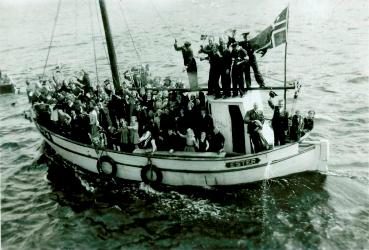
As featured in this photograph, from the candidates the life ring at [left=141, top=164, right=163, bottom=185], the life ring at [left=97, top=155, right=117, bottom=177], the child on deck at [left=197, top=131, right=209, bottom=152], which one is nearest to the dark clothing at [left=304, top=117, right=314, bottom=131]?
the child on deck at [left=197, top=131, right=209, bottom=152]

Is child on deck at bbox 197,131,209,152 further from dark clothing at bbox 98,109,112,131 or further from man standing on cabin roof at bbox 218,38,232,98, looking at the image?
dark clothing at bbox 98,109,112,131

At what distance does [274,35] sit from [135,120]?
5.33 m

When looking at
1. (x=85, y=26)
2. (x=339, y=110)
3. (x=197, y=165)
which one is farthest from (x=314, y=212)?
(x=85, y=26)

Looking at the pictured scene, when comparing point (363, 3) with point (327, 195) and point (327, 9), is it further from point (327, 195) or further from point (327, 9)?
point (327, 195)

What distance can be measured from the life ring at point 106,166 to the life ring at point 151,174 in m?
1.21

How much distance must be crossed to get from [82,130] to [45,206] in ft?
9.98

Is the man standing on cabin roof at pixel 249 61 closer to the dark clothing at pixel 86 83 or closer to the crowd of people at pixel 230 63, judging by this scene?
the crowd of people at pixel 230 63

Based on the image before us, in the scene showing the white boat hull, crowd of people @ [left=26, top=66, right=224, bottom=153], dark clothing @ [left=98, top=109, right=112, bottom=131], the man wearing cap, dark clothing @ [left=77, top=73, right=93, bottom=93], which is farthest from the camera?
dark clothing @ [left=77, top=73, right=93, bottom=93]

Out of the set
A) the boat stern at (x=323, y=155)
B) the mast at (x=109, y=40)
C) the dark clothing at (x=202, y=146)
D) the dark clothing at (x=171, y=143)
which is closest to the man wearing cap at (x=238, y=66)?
the dark clothing at (x=202, y=146)

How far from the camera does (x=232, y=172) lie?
1261 cm

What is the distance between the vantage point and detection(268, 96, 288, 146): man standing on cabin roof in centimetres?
1250

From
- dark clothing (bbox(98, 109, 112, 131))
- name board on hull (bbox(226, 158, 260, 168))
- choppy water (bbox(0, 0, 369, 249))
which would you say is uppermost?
dark clothing (bbox(98, 109, 112, 131))

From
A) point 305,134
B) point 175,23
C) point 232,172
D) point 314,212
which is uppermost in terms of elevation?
point 175,23

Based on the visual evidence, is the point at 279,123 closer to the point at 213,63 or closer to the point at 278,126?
the point at 278,126
